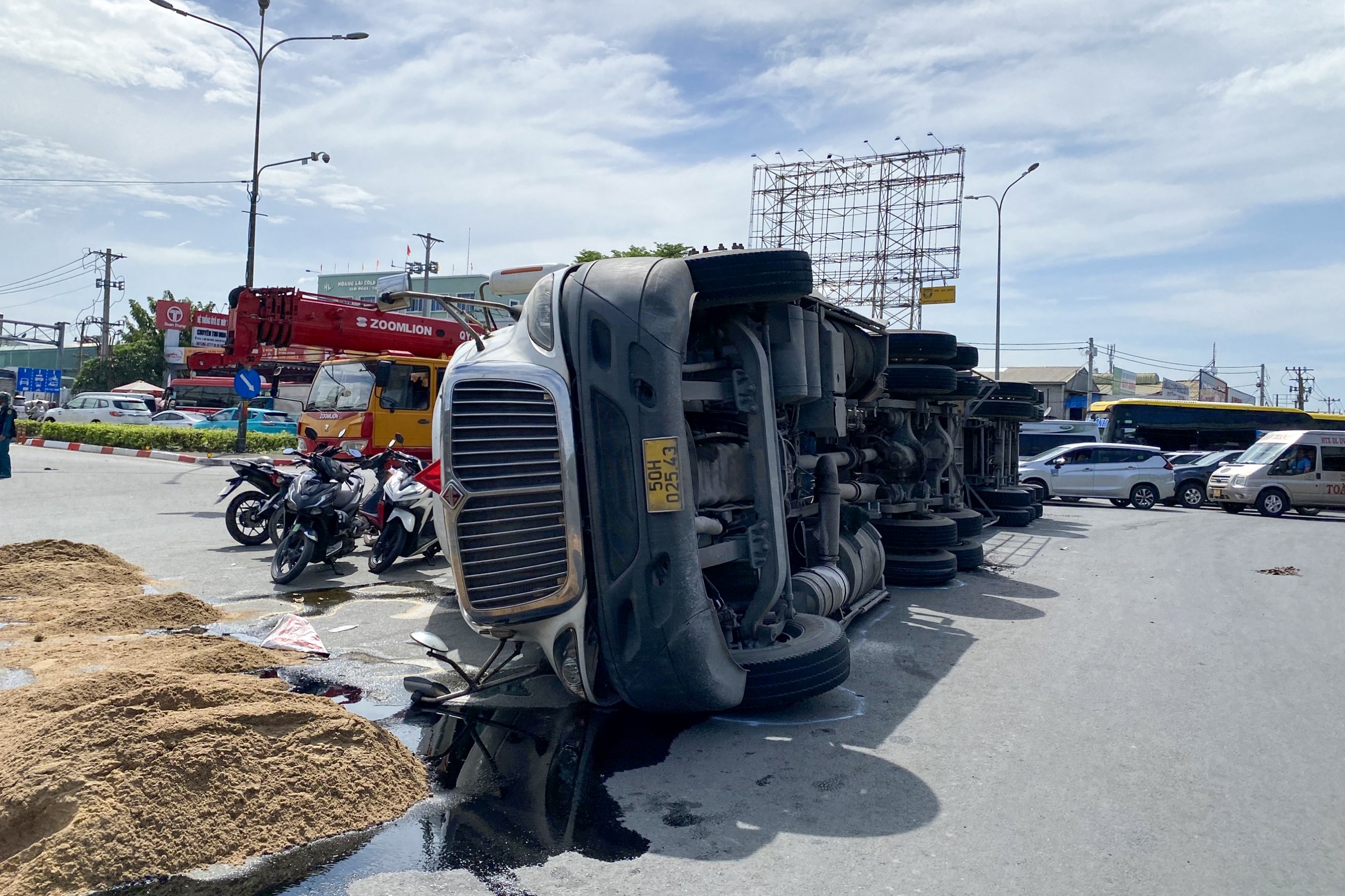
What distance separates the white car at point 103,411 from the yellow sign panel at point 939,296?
37.2 m

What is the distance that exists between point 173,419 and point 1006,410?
31277mm

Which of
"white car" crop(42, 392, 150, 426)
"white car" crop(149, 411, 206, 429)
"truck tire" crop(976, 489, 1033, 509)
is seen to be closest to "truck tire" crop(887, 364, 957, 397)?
"truck tire" crop(976, 489, 1033, 509)

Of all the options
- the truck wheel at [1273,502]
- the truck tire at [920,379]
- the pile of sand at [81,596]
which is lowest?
the pile of sand at [81,596]

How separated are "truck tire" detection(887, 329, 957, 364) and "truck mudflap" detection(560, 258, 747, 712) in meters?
5.87

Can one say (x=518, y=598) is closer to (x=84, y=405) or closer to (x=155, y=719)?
(x=155, y=719)

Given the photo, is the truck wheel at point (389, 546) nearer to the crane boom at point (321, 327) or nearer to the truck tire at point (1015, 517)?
the crane boom at point (321, 327)

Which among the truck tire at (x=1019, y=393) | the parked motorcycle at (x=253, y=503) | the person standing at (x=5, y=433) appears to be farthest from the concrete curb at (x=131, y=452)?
the truck tire at (x=1019, y=393)

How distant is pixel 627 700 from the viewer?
4.35 meters

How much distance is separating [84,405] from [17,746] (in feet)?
130

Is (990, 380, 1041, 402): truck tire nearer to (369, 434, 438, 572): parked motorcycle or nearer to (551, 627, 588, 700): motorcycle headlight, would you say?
(369, 434, 438, 572): parked motorcycle

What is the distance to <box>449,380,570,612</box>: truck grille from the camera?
4.35m

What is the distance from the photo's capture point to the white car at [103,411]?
35.9 meters

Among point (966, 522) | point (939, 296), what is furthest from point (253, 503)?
point (939, 296)

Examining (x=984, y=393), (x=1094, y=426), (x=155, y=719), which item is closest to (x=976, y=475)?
(x=984, y=393)
